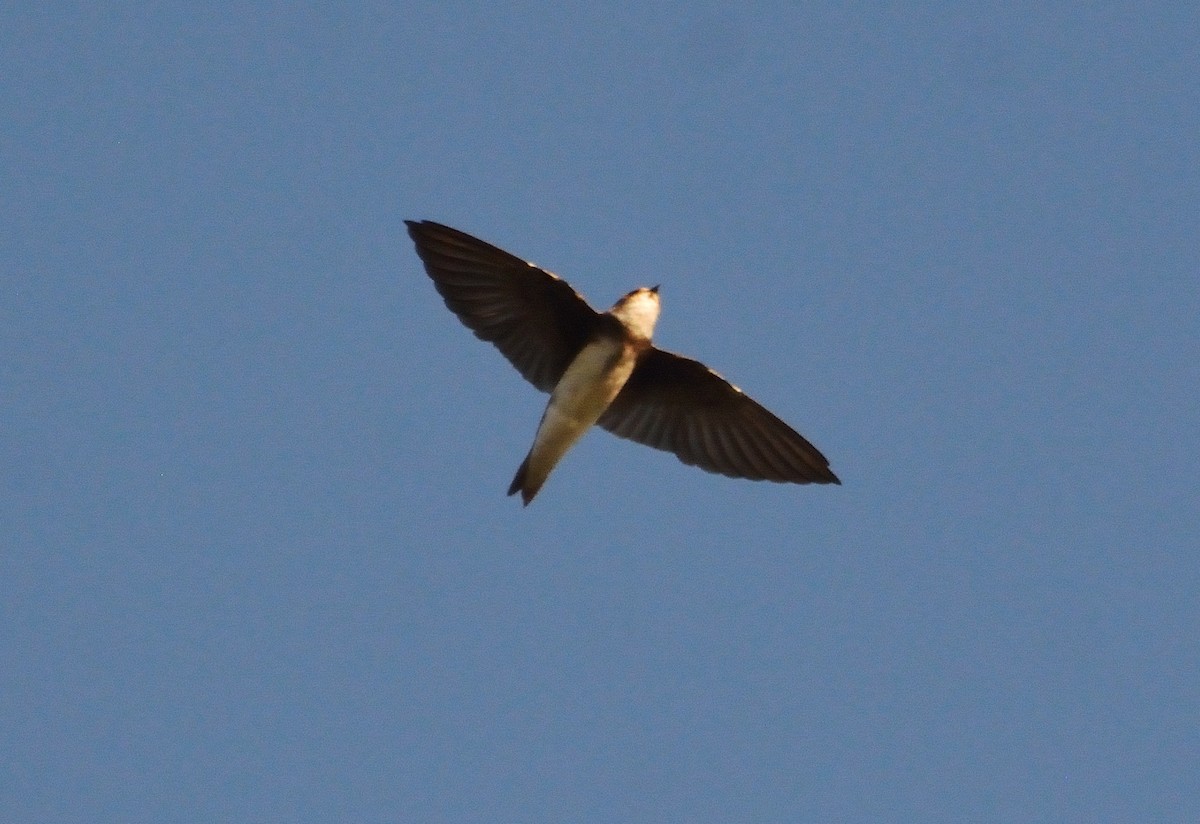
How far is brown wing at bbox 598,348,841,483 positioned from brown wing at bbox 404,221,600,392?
1.60ft

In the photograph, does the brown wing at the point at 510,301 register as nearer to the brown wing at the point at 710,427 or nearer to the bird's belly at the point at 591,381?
the bird's belly at the point at 591,381

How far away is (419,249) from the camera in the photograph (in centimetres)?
1153

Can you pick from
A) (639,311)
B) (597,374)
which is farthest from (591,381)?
(639,311)

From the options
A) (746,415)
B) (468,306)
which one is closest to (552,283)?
(468,306)

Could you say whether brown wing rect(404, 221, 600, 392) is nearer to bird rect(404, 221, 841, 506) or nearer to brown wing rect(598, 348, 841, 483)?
bird rect(404, 221, 841, 506)

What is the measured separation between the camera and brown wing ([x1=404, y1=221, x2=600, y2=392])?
11.4 m

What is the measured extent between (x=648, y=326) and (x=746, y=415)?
84 cm

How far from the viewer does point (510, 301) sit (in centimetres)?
1154

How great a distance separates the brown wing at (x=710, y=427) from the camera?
11.7 metres

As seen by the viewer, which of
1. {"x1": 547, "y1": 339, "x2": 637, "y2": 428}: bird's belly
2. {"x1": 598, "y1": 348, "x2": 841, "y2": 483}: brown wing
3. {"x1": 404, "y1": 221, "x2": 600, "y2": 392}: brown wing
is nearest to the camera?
{"x1": 547, "y1": 339, "x2": 637, "y2": 428}: bird's belly

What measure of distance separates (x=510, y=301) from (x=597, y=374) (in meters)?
0.78

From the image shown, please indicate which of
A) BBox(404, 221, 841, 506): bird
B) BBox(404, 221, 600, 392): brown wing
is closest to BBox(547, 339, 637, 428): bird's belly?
BBox(404, 221, 841, 506): bird

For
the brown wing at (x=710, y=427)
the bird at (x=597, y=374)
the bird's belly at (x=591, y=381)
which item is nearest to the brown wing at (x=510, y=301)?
the bird at (x=597, y=374)

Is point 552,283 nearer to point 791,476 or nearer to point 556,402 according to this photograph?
point 556,402
